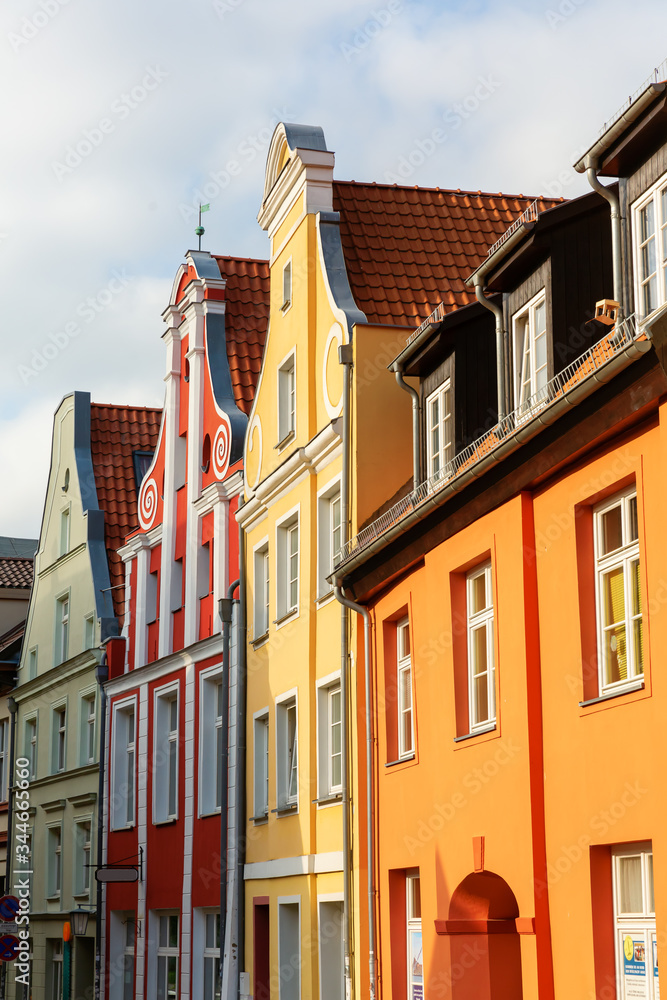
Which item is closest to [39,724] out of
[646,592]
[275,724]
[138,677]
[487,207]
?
[138,677]

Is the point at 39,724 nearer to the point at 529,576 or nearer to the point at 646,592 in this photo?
the point at 529,576

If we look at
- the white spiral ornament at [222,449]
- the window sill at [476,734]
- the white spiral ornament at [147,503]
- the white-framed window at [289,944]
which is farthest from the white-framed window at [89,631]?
the window sill at [476,734]

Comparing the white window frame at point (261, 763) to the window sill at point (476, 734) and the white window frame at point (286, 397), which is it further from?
the window sill at point (476, 734)

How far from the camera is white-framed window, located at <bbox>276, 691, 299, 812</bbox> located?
73.0ft

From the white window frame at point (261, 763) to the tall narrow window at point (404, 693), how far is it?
5.18 metres

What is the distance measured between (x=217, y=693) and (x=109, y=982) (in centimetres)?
759

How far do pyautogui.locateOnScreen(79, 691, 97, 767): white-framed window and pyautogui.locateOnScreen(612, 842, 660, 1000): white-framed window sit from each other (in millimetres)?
22937

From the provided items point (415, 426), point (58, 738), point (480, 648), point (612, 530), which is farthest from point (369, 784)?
point (58, 738)

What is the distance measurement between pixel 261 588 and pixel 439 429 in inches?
278

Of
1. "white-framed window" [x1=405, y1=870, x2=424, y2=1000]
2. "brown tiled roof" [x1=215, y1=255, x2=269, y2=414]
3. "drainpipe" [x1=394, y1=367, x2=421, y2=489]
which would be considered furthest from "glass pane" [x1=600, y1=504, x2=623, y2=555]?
"brown tiled roof" [x1=215, y1=255, x2=269, y2=414]

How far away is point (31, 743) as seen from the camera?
38.9 m

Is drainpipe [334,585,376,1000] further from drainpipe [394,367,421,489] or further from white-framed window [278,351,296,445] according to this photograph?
white-framed window [278,351,296,445]

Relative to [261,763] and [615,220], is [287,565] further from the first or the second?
[615,220]

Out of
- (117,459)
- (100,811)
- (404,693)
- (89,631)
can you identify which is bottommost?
(100,811)
